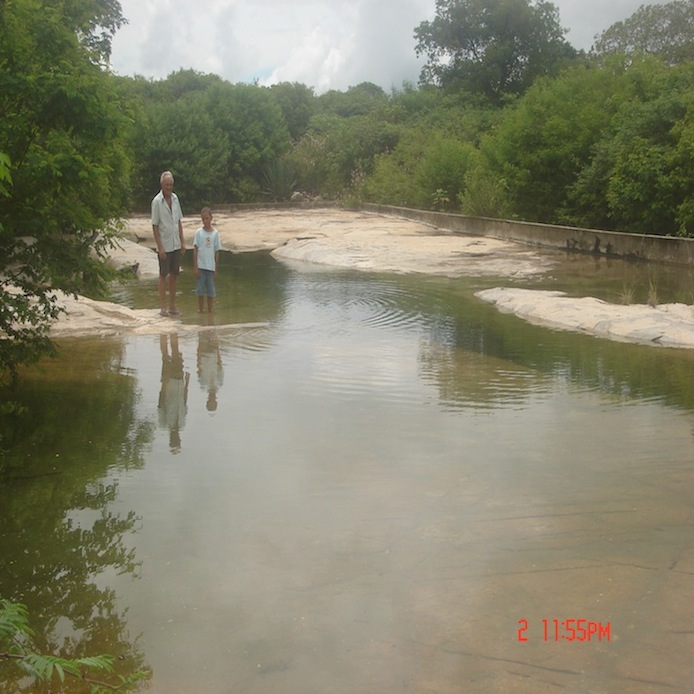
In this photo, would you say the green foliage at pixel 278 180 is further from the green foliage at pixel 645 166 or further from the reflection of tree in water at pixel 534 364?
the reflection of tree in water at pixel 534 364

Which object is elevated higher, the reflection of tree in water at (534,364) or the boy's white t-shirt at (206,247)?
the boy's white t-shirt at (206,247)

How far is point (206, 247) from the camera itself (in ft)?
40.2

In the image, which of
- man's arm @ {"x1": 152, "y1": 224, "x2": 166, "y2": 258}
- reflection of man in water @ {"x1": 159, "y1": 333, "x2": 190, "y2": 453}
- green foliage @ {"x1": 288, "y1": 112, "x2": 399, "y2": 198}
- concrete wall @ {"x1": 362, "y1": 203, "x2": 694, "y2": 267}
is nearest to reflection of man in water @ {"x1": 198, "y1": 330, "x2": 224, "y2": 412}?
reflection of man in water @ {"x1": 159, "y1": 333, "x2": 190, "y2": 453}

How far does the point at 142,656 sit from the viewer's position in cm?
375

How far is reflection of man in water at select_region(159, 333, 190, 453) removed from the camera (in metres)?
7.06

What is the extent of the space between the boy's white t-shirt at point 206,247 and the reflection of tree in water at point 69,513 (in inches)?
151

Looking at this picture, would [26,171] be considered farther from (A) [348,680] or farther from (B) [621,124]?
(B) [621,124]

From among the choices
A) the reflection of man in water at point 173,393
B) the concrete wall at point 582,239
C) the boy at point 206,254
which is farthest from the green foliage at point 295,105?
the reflection of man in water at point 173,393

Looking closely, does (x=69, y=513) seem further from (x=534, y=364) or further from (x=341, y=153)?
(x=341, y=153)

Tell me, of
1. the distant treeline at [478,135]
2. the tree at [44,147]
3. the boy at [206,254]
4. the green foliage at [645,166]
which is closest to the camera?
the tree at [44,147]

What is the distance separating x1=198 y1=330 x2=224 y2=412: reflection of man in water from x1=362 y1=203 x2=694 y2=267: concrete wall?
10413 millimetres

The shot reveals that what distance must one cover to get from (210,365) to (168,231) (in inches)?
119

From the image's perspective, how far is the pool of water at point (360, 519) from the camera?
374cm

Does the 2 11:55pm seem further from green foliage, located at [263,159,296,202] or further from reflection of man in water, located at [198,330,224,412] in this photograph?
green foliage, located at [263,159,296,202]
